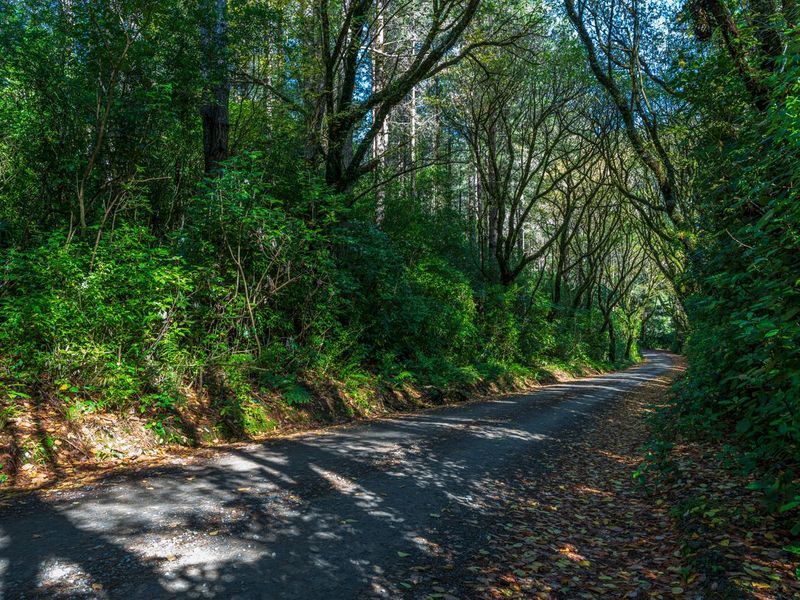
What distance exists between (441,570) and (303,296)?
25.9 ft

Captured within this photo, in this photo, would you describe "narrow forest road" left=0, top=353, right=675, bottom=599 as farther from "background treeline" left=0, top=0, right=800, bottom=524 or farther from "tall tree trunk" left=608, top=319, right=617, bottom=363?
"tall tree trunk" left=608, top=319, right=617, bottom=363

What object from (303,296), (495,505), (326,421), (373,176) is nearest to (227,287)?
(303,296)

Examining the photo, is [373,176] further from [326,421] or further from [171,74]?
[326,421]

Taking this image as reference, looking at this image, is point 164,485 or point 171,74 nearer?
point 164,485

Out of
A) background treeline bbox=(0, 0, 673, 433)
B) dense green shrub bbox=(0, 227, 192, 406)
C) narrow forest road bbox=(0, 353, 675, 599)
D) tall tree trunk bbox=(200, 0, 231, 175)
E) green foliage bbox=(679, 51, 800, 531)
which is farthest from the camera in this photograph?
tall tree trunk bbox=(200, 0, 231, 175)

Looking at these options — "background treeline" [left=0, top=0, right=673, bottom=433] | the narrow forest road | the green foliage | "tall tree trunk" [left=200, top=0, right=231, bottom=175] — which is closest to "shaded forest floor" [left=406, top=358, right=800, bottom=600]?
the narrow forest road

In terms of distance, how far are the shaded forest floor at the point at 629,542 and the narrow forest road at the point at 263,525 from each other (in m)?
0.25

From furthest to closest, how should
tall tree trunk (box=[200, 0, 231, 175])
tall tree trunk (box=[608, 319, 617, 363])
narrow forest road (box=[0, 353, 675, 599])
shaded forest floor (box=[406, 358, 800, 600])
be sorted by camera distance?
tall tree trunk (box=[608, 319, 617, 363])
tall tree trunk (box=[200, 0, 231, 175])
shaded forest floor (box=[406, 358, 800, 600])
narrow forest road (box=[0, 353, 675, 599])

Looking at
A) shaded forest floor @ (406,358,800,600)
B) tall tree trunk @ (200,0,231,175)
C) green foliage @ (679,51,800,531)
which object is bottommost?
shaded forest floor @ (406,358,800,600)

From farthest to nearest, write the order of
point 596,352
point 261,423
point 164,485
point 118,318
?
1. point 596,352
2. point 261,423
3. point 118,318
4. point 164,485

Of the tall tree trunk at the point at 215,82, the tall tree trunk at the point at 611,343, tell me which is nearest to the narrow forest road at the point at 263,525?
the tall tree trunk at the point at 215,82

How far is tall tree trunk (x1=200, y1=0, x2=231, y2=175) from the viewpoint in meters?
9.90

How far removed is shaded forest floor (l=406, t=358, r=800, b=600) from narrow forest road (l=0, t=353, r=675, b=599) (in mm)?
254

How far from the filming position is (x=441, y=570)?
3.92m
